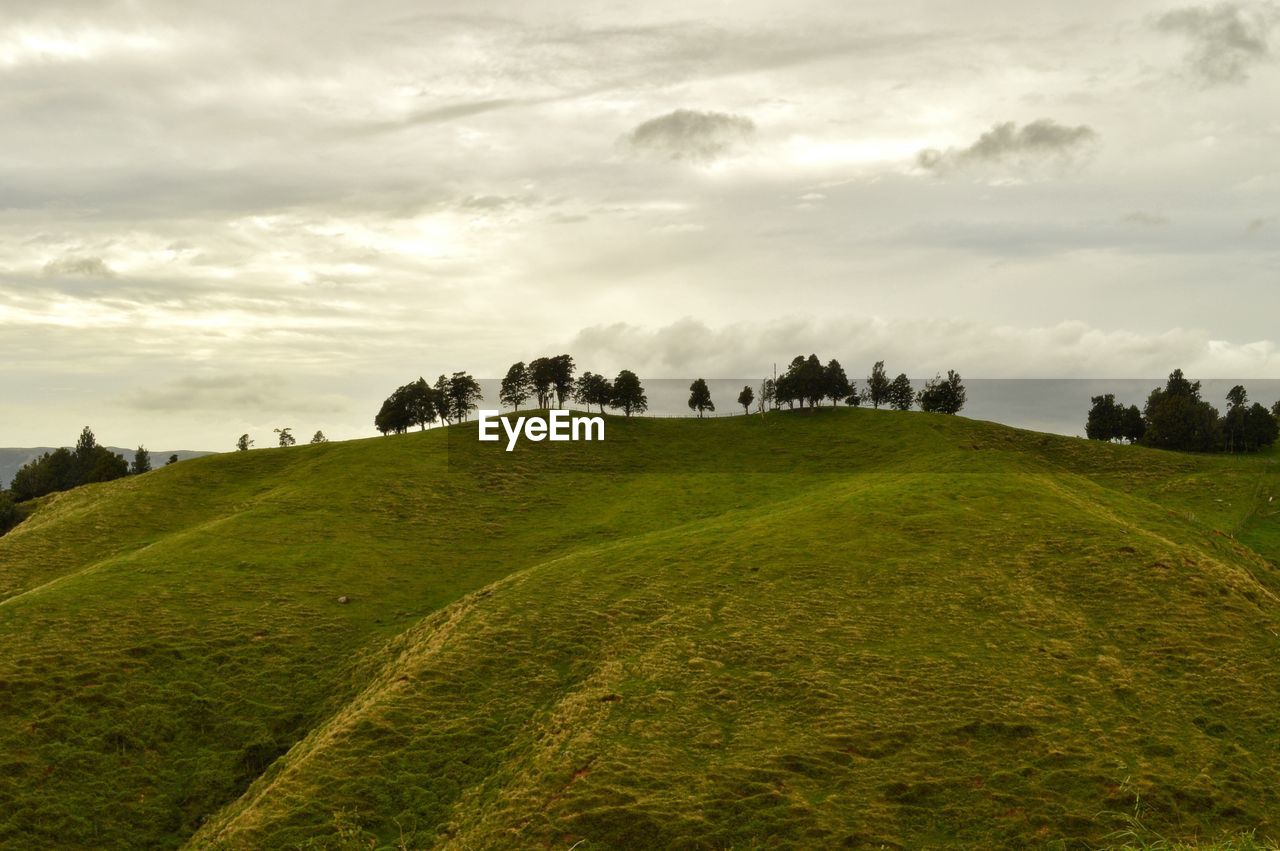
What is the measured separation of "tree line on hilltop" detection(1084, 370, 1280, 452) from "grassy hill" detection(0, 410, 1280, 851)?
204 feet

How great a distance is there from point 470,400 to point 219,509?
205 ft

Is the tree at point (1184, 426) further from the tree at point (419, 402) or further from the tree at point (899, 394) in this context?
the tree at point (419, 402)

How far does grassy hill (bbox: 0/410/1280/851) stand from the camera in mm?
30797

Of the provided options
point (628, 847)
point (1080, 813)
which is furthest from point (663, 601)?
point (1080, 813)

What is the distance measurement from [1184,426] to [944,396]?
39455 millimetres

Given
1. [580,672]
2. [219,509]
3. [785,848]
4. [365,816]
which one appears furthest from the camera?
[219,509]

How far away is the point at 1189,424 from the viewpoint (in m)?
130

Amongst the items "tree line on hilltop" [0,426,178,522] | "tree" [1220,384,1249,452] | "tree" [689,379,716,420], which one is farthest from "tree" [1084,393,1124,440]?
"tree line on hilltop" [0,426,178,522]

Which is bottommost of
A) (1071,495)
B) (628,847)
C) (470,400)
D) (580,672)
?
(628,847)

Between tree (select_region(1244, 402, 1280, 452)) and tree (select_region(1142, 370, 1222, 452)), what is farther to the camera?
tree (select_region(1142, 370, 1222, 452))

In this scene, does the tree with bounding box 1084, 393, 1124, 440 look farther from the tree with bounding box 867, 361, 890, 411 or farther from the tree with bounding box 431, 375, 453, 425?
the tree with bounding box 431, 375, 453, 425

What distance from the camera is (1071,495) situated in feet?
238

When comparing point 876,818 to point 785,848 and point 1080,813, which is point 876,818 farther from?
point 1080,813

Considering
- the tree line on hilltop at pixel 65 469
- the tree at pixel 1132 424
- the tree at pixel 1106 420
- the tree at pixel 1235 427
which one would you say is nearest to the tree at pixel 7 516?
the tree line on hilltop at pixel 65 469
